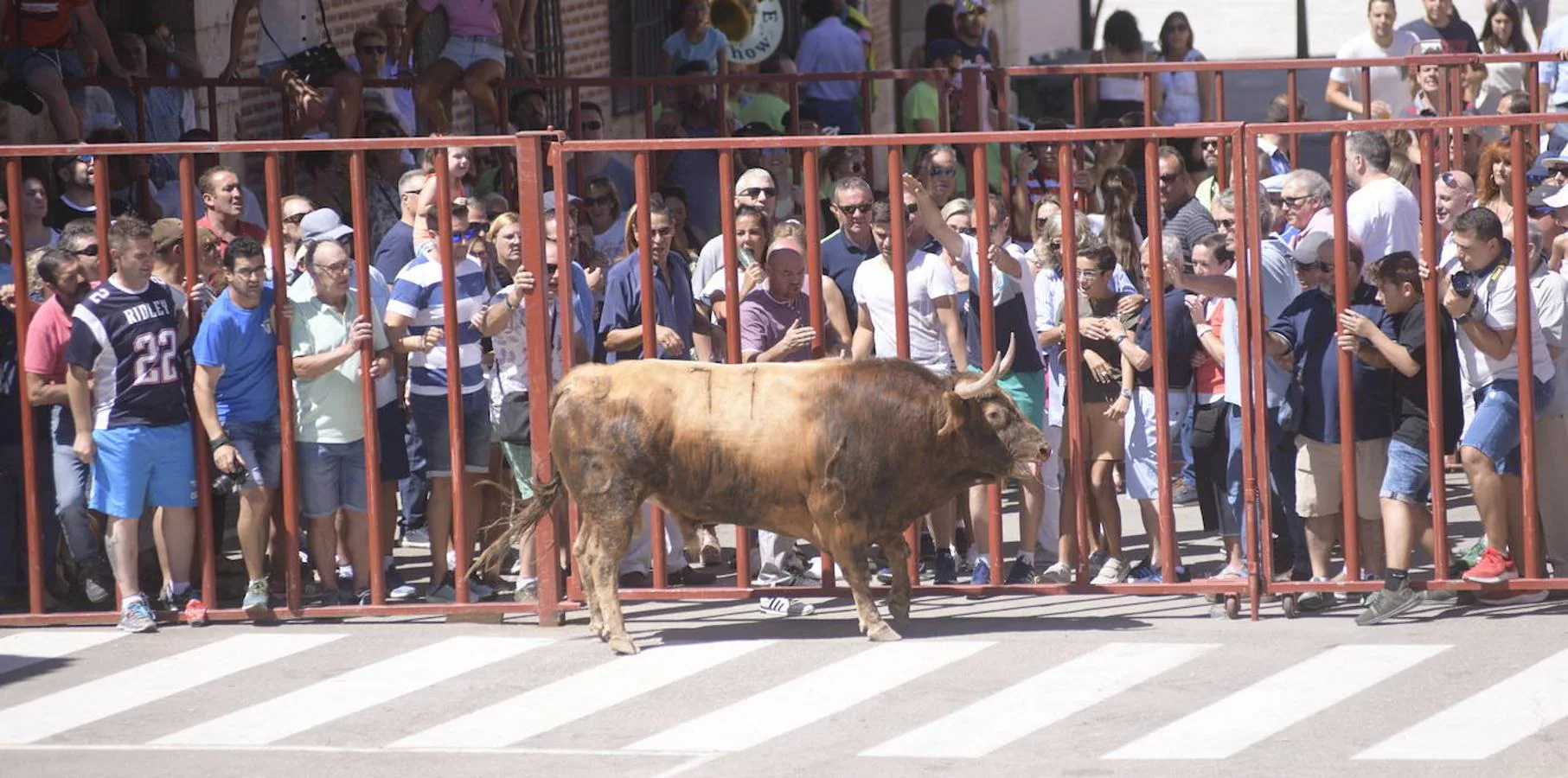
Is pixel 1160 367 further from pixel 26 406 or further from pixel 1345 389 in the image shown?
pixel 26 406

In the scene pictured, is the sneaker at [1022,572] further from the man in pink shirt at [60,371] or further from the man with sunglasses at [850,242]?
the man in pink shirt at [60,371]

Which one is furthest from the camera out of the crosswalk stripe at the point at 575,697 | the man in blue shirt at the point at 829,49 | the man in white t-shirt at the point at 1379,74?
the man in blue shirt at the point at 829,49

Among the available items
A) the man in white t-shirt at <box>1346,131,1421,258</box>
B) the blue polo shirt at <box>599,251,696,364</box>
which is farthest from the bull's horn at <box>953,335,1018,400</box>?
the man in white t-shirt at <box>1346,131,1421,258</box>

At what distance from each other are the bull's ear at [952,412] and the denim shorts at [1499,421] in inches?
83.6

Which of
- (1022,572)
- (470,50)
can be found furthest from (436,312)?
(470,50)

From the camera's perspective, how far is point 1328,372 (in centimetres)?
995

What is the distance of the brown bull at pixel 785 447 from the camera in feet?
31.6

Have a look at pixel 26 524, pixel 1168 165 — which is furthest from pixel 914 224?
pixel 26 524

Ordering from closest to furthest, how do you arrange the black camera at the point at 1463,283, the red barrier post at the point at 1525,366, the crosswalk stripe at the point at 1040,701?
1. the crosswalk stripe at the point at 1040,701
2. the red barrier post at the point at 1525,366
3. the black camera at the point at 1463,283

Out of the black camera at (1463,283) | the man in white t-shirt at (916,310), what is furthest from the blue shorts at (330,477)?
the black camera at (1463,283)

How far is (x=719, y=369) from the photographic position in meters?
9.76

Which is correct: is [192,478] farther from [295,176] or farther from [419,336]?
[295,176]

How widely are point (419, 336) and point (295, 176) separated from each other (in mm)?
3901

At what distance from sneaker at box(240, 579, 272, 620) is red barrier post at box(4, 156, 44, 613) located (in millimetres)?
929
